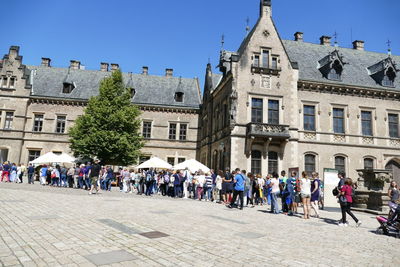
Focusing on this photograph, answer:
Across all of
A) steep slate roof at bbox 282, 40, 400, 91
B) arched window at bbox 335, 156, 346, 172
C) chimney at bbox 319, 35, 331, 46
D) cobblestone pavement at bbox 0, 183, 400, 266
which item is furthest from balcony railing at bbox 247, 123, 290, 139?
chimney at bbox 319, 35, 331, 46

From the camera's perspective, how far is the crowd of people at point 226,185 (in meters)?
11.5

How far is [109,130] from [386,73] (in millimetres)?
27097

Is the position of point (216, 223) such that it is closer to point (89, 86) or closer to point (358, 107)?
point (358, 107)

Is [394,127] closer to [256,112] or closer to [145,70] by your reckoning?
[256,112]

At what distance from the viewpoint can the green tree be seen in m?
26.3

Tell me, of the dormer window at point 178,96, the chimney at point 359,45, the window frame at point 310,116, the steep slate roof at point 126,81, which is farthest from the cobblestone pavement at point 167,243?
the chimney at point 359,45

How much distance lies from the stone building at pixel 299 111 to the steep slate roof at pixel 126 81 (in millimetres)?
9220

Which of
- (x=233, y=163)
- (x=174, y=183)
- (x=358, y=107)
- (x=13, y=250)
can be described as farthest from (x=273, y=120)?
(x=13, y=250)

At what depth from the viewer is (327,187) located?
1571 centimetres

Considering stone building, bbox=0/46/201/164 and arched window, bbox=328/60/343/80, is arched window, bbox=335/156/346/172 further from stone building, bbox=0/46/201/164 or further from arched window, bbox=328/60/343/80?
stone building, bbox=0/46/201/164

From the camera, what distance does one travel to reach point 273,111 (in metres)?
23.9

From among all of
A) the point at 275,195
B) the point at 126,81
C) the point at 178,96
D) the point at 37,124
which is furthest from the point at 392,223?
the point at 126,81

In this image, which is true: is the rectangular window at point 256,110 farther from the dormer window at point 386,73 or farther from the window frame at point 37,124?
the window frame at point 37,124

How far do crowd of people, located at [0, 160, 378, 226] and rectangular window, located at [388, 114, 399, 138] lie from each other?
12.7 m
